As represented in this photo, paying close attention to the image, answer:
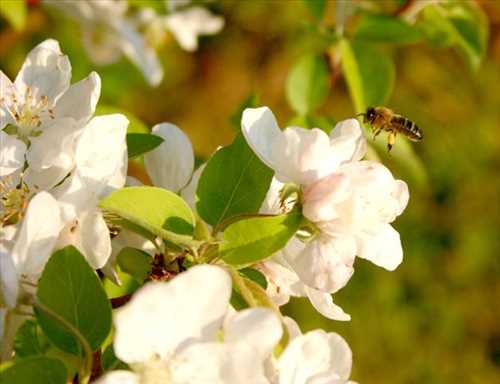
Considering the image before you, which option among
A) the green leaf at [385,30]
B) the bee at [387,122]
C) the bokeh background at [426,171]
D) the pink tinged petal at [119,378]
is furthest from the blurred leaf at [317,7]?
the bokeh background at [426,171]

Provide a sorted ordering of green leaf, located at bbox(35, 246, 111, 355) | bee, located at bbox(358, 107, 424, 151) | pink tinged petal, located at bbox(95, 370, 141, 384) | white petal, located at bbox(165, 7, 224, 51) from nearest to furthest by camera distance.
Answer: pink tinged petal, located at bbox(95, 370, 141, 384)
green leaf, located at bbox(35, 246, 111, 355)
bee, located at bbox(358, 107, 424, 151)
white petal, located at bbox(165, 7, 224, 51)

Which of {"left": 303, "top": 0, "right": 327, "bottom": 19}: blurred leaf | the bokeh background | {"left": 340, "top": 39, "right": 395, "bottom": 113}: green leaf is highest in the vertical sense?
{"left": 303, "top": 0, "right": 327, "bottom": 19}: blurred leaf

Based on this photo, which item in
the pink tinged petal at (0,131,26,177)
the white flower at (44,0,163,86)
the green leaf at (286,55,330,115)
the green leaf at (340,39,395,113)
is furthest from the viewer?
the white flower at (44,0,163,86)

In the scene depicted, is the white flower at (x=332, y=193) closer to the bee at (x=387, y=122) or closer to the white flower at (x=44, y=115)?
the white flower at (x=44, y=115)

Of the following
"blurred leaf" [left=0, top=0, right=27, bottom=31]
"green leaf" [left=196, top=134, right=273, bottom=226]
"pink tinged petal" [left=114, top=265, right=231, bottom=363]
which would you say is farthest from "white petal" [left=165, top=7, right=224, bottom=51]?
"pink tinged petal" [left=114, top=265, right=231, bottom=363]

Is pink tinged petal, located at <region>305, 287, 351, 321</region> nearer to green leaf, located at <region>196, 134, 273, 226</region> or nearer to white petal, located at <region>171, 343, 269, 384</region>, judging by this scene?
green leaf, located at <region>196, 134, 273, 226</region>

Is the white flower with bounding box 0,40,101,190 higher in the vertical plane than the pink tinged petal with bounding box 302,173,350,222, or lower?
higher

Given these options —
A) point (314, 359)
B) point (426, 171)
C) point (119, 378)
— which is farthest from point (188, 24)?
point (426, 171)
